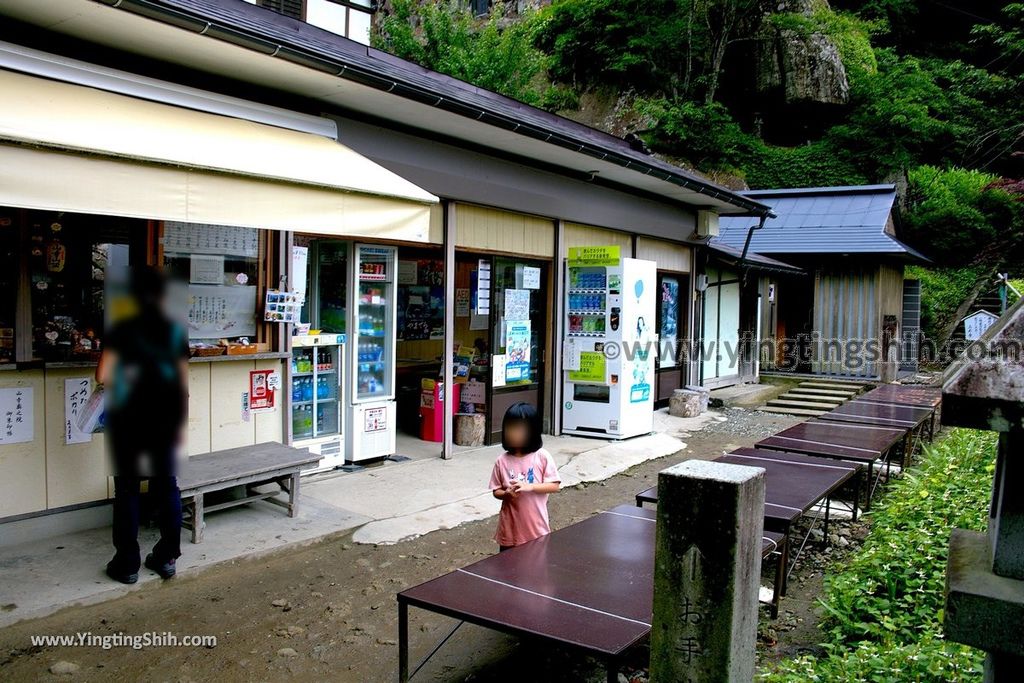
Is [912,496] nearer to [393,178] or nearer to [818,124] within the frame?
[393,178]

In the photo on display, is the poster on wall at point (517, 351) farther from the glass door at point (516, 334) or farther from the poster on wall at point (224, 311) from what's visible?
the poster on wall at point (224, 311)

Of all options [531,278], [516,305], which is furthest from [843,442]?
[531,278]

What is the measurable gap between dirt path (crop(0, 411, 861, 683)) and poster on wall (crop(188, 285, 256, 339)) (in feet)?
6.22

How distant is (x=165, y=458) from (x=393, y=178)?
18.4 ft

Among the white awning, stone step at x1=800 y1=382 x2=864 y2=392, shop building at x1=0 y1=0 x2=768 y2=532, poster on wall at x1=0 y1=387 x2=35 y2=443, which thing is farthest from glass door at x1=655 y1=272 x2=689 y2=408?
poster on wall at x1=0 y1=387 x2=35 y2=443

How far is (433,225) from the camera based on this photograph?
8.12 meters

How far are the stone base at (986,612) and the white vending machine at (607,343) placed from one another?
317 inches

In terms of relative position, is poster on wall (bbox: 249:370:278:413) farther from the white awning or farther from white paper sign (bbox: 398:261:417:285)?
white paper sign (bbox: 398:261:417:285)

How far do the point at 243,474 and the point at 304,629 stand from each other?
1.46 meters

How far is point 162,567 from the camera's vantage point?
15.4 feet

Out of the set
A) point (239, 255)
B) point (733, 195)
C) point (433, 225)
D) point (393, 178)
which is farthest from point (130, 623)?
point (733, 195)

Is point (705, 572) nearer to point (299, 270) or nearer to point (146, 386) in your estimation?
point (146, 386)

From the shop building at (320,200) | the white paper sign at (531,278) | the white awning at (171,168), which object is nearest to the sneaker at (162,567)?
the shop building at (320,200)

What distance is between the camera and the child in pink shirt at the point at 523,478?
4.15m
